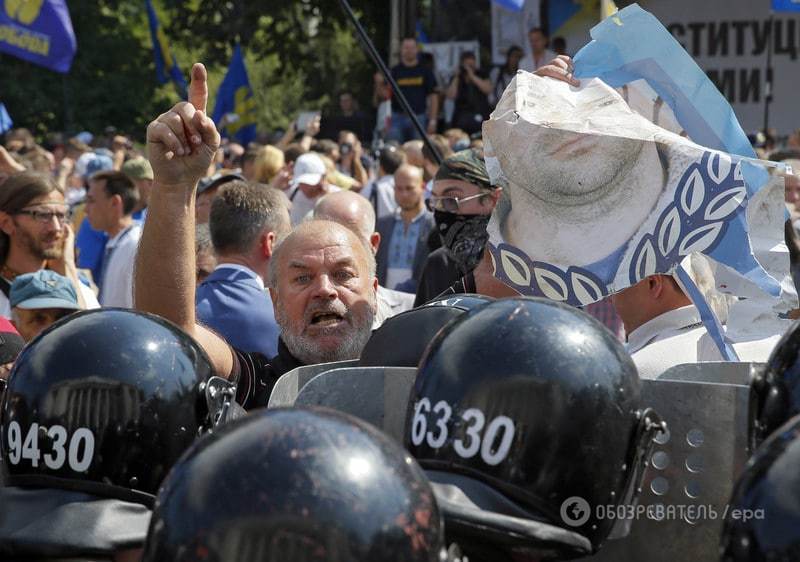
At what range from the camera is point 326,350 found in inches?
193

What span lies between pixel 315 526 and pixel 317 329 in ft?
9.68

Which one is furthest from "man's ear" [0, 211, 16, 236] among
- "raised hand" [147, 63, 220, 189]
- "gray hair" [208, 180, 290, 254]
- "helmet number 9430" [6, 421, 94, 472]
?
"helmet number 9430" [6, 421, 94, 472]

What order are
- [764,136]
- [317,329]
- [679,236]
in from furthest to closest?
1. [764,136]
2. [317,329]
3. [679,236]

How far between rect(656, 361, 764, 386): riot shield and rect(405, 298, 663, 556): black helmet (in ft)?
1.20

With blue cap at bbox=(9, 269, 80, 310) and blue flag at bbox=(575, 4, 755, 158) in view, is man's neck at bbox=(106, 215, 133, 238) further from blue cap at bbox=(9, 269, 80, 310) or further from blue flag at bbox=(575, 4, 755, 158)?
blue flag at bbox=(575, 4, 755, 158)

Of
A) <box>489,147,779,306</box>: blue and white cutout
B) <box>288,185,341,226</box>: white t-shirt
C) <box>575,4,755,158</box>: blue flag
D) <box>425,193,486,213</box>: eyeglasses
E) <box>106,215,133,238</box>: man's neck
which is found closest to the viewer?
<box>489,147,779,306</box>: blue and white cutout

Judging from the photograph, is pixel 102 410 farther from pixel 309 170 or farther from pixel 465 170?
pixel 309 170

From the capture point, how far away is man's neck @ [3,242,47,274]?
6.88 meters

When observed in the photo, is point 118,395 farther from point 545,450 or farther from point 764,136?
point 764,136

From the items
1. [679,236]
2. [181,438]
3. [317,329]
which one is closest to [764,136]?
[317,329]

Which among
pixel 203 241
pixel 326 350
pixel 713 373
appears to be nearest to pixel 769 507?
pixel 713 373

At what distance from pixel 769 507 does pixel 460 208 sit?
15.2 ft

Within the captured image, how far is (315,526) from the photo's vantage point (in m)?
2.02

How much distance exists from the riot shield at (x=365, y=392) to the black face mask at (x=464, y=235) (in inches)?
127
